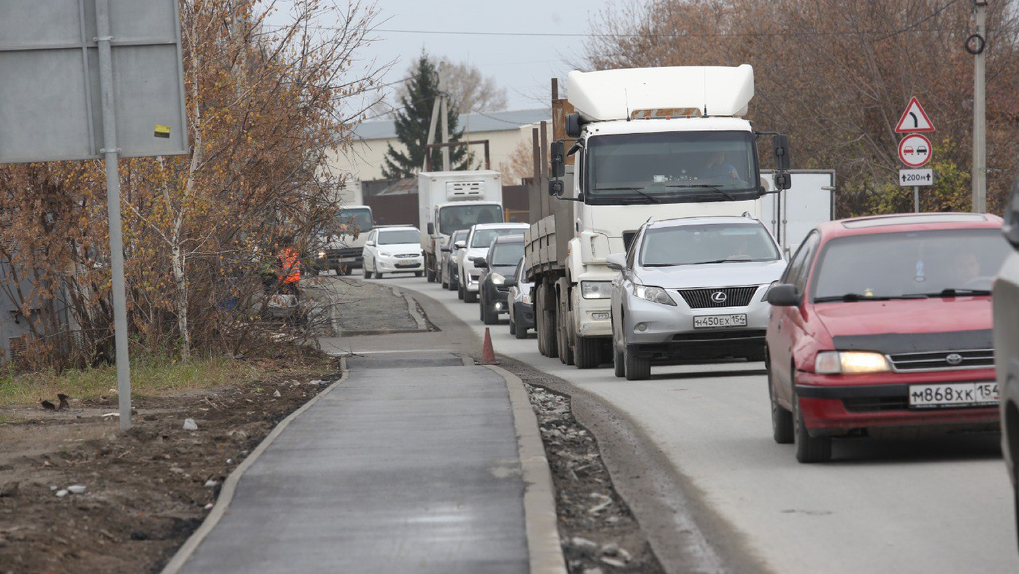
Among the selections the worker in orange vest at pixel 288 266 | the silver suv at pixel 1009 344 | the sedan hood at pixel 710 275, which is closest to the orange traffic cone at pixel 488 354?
the worker in orange vest at pixel 288 266

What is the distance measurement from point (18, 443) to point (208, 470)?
2.19 metres

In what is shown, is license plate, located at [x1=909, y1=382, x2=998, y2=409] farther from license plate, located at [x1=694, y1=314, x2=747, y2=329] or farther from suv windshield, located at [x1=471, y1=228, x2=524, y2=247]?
suv windshield, located at [x1=471, y1=228, x2=524, y2=247]

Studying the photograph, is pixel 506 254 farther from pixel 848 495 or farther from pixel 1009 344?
pixel 1009 344

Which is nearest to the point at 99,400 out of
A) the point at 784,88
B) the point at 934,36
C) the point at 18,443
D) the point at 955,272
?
the point at 18,443

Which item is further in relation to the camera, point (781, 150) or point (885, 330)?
point (781, 150)

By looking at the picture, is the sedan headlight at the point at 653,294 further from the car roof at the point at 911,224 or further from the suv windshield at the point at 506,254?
the suv windshield at the point at 506,254

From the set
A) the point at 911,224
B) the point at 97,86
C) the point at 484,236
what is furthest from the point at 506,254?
the point at 911,224

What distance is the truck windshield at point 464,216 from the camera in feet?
158

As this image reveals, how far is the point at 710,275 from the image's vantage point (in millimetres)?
16406

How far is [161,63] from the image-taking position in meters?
11.2

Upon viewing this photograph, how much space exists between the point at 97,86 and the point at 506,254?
834 inches

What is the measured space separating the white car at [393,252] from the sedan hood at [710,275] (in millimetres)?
37097

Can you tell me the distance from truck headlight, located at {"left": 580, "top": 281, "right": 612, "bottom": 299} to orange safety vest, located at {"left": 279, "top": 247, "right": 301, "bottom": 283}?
4.16 metres

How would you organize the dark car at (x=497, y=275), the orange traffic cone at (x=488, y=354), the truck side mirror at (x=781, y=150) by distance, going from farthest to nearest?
the dark car at (x=497, y=275) < the orange traffic cone at (x=488, y=354) < the truck side mirror at (x=781, y=150)
